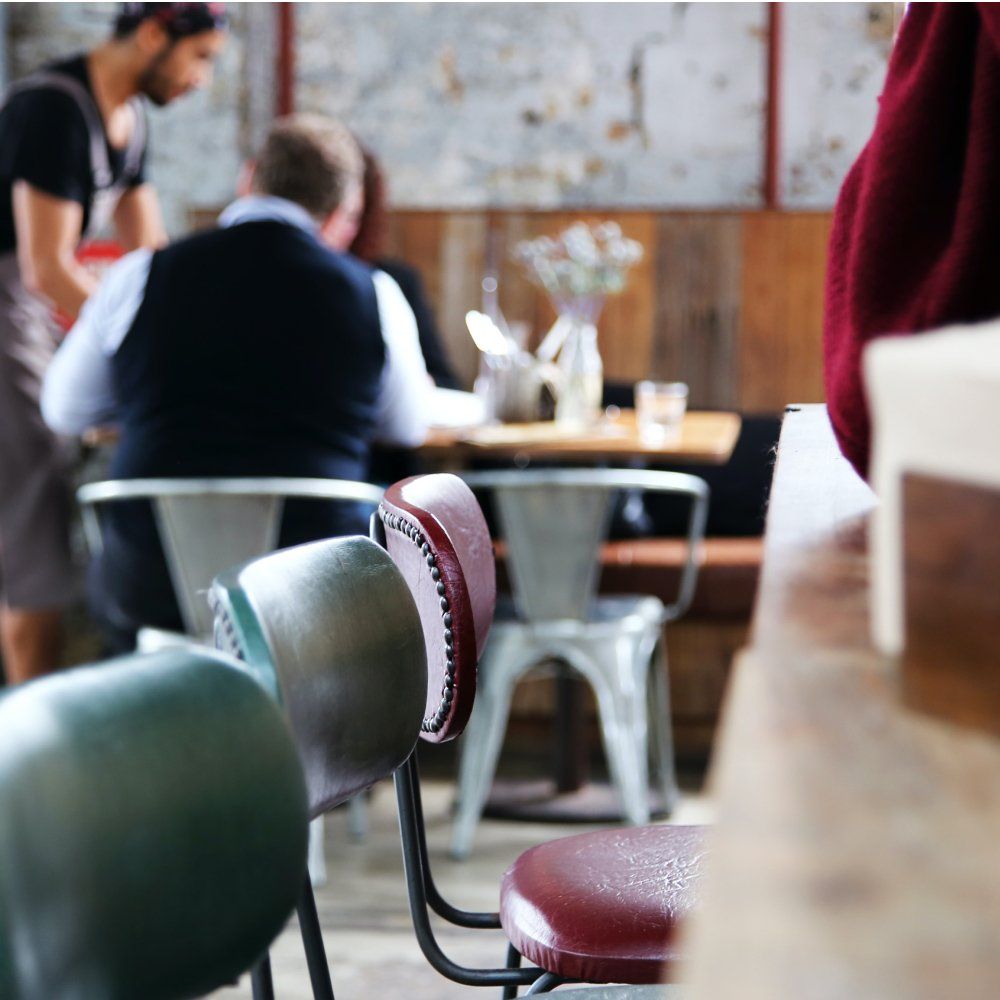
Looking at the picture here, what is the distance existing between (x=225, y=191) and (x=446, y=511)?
4180 millimetres

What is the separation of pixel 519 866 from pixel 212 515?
1363 mm

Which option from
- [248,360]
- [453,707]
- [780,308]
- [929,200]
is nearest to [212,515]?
[248,360]

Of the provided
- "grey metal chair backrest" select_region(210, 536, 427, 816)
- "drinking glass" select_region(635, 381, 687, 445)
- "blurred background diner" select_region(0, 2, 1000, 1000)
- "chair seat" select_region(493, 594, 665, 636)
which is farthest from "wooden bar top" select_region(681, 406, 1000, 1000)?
"drinking glass" select_region(635, 381, 687, 445)

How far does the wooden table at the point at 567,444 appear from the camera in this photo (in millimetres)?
2912

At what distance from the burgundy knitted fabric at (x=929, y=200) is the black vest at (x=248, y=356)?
77.2 inches

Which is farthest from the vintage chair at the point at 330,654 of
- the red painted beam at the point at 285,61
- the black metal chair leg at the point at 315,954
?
the red painted beam at the point at 285,61

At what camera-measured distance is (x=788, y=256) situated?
4270mm

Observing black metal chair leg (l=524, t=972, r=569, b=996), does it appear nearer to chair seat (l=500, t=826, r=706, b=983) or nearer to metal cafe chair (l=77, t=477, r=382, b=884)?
chair seat (l=500, t=826, r=706, b=983)

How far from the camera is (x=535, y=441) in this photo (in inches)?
117

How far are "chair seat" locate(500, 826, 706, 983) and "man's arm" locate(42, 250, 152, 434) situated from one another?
1.59 metres

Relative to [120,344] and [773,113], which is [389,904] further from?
[773,113]

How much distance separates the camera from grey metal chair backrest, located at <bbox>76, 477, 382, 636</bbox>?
2.53m

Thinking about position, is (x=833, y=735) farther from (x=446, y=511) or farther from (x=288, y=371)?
(x=288, y=371)

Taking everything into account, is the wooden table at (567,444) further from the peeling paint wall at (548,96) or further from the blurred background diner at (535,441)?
the peeling paint wall at (548,96)
